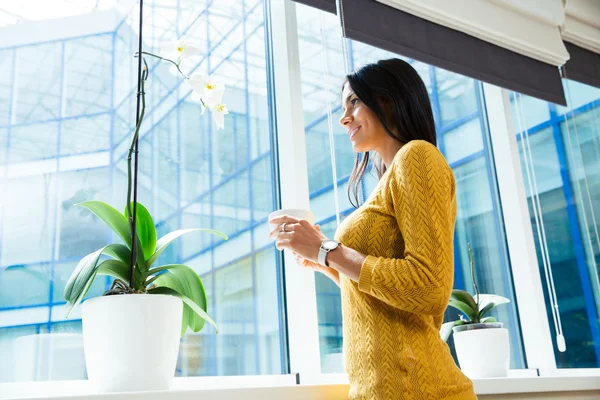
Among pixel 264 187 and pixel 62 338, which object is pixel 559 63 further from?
pixel 62 338

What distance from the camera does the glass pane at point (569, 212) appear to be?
8.30 feet

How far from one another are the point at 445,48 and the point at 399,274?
4.80ft

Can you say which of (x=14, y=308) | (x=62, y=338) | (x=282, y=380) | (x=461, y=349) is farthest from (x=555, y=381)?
(x=14, y=308)

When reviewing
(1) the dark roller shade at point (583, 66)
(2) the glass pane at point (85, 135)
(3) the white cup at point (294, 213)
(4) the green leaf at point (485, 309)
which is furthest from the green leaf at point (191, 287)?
(1) the dark roller shade at point (583, 66)

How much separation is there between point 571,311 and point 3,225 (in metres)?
2.26

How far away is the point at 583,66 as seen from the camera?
279 cm

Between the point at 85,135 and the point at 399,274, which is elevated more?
the point at 85,135

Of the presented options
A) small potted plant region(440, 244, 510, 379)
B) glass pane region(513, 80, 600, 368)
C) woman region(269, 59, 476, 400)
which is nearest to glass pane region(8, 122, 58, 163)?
woman region(269, 59, 476, 400)

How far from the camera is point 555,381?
1931mm

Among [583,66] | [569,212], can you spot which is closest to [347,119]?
[569,212]

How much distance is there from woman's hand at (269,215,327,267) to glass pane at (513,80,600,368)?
167cm

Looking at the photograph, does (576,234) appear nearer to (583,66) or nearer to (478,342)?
(583,66)

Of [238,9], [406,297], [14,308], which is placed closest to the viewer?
[406,297]

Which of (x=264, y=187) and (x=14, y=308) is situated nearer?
(x=14, y=308)
